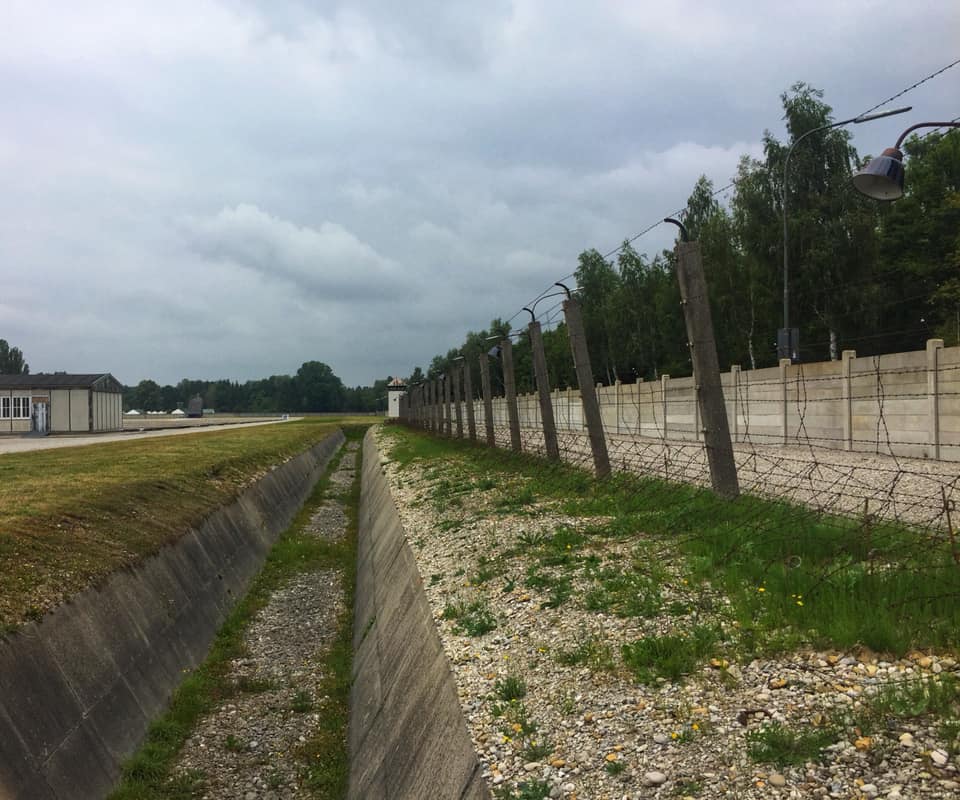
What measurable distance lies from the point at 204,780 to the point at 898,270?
187 ft

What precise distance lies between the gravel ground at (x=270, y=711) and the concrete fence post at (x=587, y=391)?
21.2 ft

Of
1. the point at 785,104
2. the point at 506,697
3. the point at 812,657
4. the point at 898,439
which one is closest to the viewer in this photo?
the point at 812,657

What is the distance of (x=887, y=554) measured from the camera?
8.25 meters

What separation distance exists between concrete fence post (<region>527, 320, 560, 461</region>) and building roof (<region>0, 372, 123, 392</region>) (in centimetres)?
6253

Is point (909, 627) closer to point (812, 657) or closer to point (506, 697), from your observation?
point (812, 657)

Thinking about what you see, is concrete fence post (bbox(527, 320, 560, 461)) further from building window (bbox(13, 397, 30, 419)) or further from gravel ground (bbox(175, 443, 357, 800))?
building window (bbox(13, 397, 30, 419))

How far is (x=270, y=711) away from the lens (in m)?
12.9

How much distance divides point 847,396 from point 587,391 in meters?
10.4

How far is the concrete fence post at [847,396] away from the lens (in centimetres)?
2414

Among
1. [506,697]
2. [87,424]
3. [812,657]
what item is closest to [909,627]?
[812,657]

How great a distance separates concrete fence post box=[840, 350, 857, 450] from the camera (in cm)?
2414

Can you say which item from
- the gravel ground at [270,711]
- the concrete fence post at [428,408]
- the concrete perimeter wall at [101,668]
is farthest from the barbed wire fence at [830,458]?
the concrete fence post at [428,408]

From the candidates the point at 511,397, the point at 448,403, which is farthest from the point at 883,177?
the point at 448,403

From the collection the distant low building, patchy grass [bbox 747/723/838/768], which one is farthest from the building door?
patchy grass [bbox 747/723/838/768]
